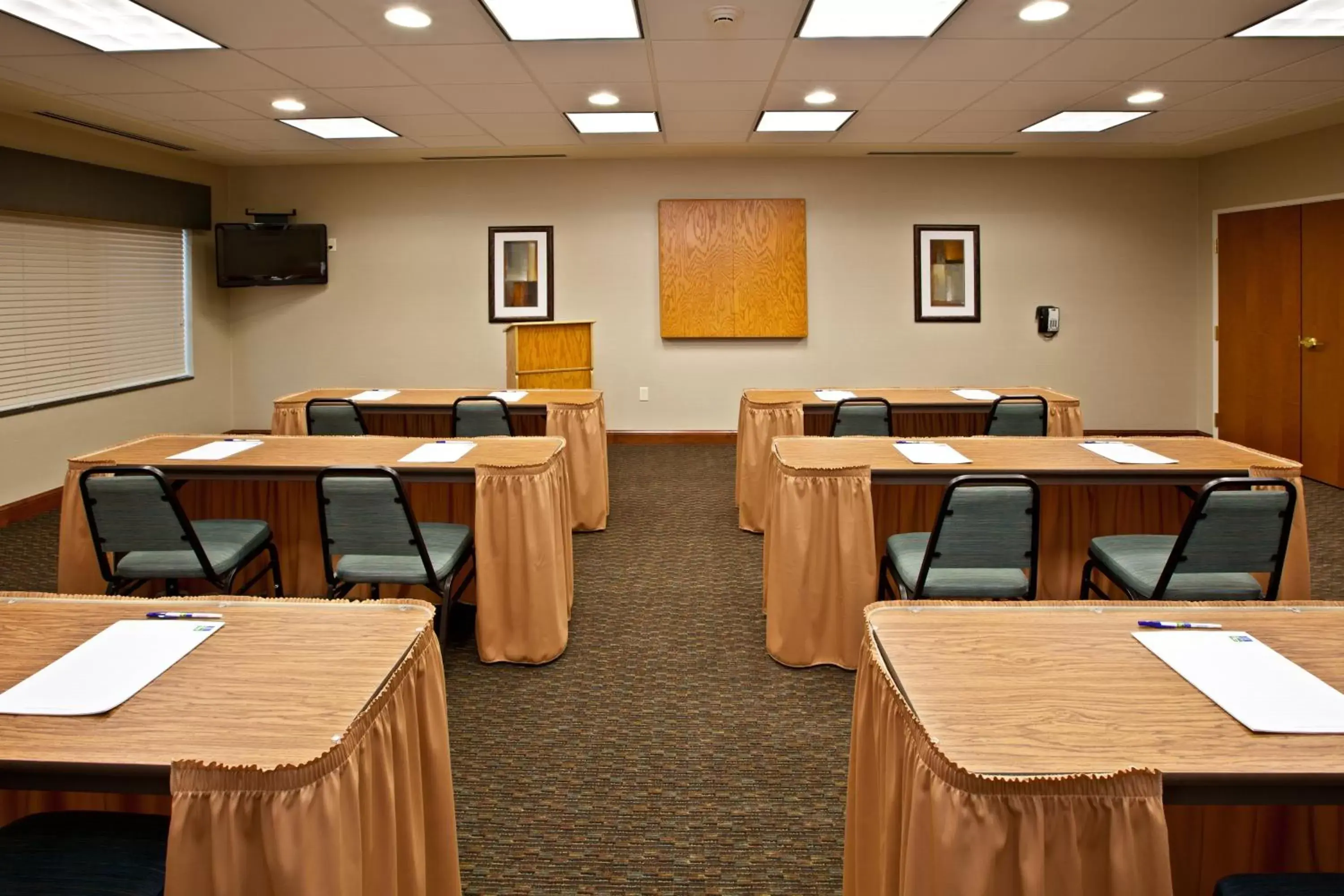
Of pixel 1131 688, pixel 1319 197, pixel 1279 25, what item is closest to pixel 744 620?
pixel 1131 688

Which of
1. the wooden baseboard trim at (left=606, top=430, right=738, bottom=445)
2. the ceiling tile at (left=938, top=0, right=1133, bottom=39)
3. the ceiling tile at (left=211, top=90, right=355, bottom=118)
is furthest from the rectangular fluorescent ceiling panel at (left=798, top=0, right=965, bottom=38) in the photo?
the wooden baseboard trim at (left=606, top=430, right=738, bottom=445)

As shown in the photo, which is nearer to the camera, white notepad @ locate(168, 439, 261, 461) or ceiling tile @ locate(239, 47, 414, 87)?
white notepad @ locate(168, 439, 261, 461)

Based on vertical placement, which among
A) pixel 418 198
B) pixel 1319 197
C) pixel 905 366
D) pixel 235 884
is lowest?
pixel 235 884

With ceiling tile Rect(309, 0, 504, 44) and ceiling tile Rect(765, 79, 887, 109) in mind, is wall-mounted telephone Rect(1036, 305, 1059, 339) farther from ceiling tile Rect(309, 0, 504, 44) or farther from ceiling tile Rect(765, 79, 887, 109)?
ceiling tile Rect(309, 0, 504, 44)

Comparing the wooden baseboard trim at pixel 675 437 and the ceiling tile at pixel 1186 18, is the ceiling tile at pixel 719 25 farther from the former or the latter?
the wooden baseboard trim at pixel 675 437

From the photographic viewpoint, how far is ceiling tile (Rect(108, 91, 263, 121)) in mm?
5871

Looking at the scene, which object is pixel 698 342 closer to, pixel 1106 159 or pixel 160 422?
pixel 1106 159

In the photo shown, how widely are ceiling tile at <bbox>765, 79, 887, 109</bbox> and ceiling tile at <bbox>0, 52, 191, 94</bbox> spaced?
3.66m

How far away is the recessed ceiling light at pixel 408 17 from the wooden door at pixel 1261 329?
6932 mm

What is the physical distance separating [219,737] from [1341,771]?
68.2 inches

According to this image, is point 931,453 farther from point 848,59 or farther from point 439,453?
point 848,59

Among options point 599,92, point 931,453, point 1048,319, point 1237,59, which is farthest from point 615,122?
point 1048,319

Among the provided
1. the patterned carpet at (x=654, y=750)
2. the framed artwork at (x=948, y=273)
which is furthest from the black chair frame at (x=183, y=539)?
the framed artwork at (x=948, y=273)

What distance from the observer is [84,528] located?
3699 mm
